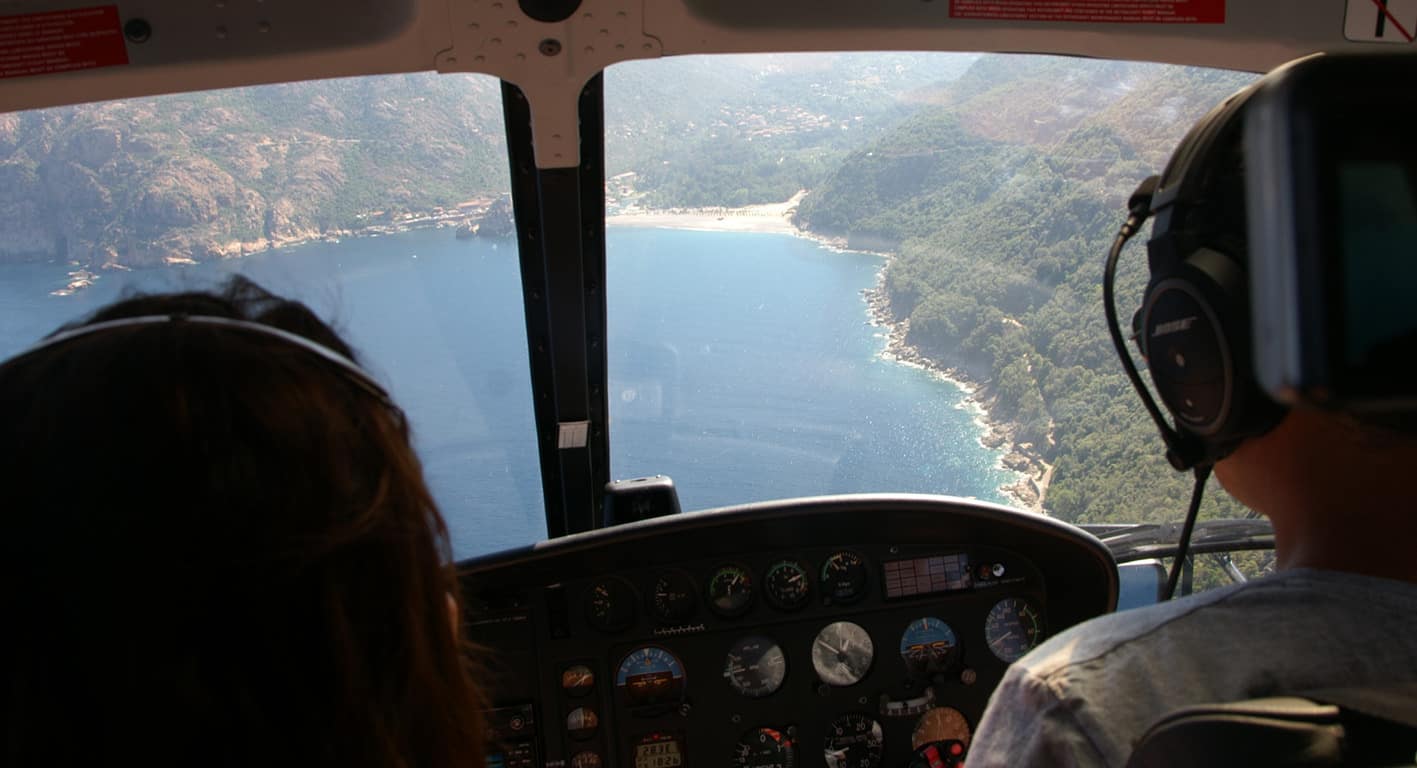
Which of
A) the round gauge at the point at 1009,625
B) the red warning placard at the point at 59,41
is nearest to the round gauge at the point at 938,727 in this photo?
the round gauge at the point at 1009,625

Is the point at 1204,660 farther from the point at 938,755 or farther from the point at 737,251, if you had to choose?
the point at 737,251

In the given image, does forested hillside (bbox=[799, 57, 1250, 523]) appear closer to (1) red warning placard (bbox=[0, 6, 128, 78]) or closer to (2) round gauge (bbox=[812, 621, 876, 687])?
(2) round gauge (bbox=[812, 621, 876, 687])

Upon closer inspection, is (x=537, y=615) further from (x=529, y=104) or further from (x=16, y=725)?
(x=16, y=725)

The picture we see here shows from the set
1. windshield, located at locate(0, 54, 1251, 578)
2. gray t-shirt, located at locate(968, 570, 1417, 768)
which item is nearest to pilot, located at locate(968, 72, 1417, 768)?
gray t-shirt, located at locate(968, 570, 1417, 768)

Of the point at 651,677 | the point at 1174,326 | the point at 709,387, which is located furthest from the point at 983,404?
the point at 1174,326

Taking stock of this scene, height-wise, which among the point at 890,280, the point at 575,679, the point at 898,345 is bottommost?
the point at 575,679

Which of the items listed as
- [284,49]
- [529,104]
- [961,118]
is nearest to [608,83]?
[529,104]

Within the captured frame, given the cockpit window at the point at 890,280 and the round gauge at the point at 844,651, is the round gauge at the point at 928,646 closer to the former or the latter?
the round gauge at the point at 844,651
